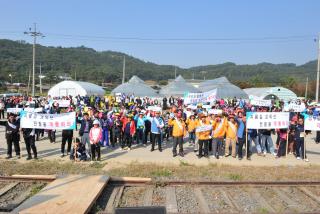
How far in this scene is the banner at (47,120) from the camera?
12.9 m

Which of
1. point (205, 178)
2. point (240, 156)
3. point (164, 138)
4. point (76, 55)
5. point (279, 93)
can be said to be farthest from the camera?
point (76, 55)

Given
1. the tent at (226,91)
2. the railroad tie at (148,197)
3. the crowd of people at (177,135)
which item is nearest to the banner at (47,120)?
the crowd of people at (177,135)

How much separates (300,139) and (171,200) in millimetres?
7284

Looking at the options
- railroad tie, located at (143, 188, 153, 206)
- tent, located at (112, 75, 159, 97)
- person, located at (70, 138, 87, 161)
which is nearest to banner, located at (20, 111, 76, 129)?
person, located at (70, 138, 87, 161)

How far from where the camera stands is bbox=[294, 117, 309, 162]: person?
13.5 meters

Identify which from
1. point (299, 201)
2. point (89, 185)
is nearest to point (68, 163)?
point (89, 185)

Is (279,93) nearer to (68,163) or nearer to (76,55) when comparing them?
(68,163)

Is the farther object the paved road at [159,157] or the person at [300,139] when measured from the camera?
the person at [300,139]

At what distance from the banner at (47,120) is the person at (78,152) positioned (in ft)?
2.20

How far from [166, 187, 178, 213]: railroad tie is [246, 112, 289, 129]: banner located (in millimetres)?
5563

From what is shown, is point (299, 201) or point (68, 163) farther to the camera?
point (68, 163)

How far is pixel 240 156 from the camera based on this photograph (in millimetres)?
13500

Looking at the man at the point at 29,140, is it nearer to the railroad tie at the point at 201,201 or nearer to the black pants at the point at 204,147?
the black pants at the point at 204,147

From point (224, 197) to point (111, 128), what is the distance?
26.4ft
